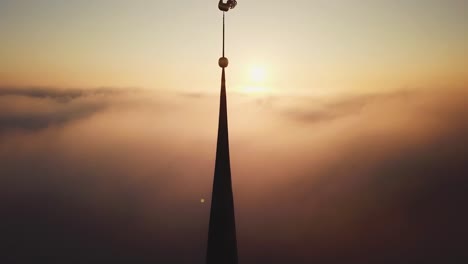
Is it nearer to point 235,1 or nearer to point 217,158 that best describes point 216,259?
point 217,158

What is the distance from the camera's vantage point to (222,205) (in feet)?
86.1

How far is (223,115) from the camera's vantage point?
1040 inches

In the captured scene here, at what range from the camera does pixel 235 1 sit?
92.5 ft

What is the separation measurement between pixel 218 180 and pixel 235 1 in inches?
437

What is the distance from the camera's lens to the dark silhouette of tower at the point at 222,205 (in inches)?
1020

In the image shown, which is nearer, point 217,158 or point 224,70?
point 217,158

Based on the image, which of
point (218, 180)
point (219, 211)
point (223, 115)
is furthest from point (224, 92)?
point (219, 211)

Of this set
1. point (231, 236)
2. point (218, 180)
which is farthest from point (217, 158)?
point (231, 236)

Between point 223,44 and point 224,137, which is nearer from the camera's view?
point 224,137

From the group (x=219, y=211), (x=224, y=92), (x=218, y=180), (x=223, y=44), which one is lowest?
(x=219, y=211)

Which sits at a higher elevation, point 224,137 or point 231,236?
point 224,137

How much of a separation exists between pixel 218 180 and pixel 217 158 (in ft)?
4.09

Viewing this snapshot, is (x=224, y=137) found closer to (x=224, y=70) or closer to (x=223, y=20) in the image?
(x=224, y=70)

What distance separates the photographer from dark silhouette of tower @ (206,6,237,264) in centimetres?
2591
